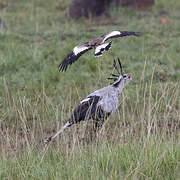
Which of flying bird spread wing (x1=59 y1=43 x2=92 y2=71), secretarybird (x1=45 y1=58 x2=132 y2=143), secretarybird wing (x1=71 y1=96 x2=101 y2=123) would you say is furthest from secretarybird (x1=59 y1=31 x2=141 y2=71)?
secretarybird wing (x1=71 y1=96 x2=101 y2=123)

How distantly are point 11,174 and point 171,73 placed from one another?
11.0 feet

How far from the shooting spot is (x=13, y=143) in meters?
4.26

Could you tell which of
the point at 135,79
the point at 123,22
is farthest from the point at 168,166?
the point at 123,22

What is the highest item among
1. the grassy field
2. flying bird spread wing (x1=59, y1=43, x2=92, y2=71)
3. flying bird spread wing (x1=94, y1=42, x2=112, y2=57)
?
flying bird spread wing (x1=94, y1=42, x2=112, y2=57)

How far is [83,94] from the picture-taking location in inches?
231

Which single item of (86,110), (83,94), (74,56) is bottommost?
(83,94)

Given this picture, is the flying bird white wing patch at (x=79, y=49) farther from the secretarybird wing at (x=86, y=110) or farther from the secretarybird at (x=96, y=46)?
the secretarybird wing at (x=86, y=110)

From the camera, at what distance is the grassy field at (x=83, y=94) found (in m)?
3.77

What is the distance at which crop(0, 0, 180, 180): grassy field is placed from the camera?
3.77 m

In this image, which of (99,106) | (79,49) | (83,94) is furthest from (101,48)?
(83,94)

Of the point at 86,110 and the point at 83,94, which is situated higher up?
the point at 86,110

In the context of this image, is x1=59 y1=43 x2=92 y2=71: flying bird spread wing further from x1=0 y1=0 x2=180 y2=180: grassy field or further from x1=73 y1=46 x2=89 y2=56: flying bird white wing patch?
x1=0 y1=0 x2=180 y2=180: grassy field

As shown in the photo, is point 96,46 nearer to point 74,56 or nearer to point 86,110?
point 74,56

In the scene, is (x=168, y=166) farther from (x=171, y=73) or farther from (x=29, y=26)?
(x=29, y=26)
